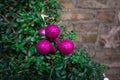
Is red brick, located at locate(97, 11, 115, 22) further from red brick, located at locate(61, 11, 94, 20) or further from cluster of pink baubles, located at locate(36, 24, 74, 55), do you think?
cluster of pink baubles, located at locate(36, 24, 74, 55)

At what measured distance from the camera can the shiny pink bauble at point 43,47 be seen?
178 cm

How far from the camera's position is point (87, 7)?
2.75 m

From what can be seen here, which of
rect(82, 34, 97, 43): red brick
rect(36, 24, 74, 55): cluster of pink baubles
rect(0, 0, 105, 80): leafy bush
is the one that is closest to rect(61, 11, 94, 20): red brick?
rect(82, 34, 97, 43): red brick

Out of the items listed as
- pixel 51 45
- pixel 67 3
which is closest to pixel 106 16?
pixel 67 3

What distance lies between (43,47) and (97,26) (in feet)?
3.83

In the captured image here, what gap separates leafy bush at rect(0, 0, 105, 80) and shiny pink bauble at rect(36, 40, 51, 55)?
42 millimetres

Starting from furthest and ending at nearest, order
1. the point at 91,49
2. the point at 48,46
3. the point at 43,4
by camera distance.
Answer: the point at 91,49 < the point at 43,4 < the point at 48,46

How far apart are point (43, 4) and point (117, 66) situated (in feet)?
4.07

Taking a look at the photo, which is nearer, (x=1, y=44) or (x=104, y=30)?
(x=1, y=44)

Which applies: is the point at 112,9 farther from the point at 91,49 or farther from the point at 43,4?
the point at 43,4

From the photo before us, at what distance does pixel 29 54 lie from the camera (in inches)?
73.1

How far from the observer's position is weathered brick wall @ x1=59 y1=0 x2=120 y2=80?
9.00ft

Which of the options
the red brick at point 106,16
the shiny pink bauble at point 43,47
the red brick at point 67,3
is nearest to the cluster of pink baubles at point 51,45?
the shiny pink bauble at point 43,47

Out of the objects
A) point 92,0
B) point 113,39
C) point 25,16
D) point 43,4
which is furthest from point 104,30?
point 25,16
